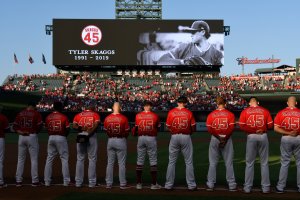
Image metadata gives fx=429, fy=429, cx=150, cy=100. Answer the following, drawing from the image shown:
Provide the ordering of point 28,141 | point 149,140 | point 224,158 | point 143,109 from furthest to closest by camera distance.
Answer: point 143,109 → point 28,141 → point 149,140 → point 224,158

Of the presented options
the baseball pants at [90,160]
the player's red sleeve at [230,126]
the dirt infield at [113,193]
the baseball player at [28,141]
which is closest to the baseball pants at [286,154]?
the dirt infield at [113,193]

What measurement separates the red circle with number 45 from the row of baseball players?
1801 inches

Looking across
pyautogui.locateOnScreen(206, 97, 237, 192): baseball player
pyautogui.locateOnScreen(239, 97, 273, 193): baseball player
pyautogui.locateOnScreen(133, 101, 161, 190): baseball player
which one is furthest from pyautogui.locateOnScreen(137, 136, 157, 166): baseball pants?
pyautogui.locateOnScreen(239, 97, 273, 193): baseball player

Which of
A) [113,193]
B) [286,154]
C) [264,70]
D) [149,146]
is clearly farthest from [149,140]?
[264,70]

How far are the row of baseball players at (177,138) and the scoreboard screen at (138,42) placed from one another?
151 feet

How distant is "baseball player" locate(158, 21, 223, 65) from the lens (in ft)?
186

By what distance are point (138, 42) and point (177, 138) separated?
155 ft

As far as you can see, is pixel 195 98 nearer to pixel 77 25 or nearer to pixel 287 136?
pixel 77 25

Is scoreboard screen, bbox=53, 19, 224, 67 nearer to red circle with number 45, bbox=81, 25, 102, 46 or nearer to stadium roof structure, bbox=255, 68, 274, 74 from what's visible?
red circle with number 45, bbox=81, 25, 102, 46

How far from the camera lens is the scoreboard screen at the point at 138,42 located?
56.5 m

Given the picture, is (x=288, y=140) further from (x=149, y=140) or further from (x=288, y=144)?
(x=149, y=140)

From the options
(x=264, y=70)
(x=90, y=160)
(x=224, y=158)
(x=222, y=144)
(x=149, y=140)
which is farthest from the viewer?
(x=264, y=70)

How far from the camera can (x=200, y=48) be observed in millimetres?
56844

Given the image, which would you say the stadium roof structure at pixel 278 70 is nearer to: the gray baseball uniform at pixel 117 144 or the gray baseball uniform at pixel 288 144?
the gray baseball uniform at pixel 288 144
